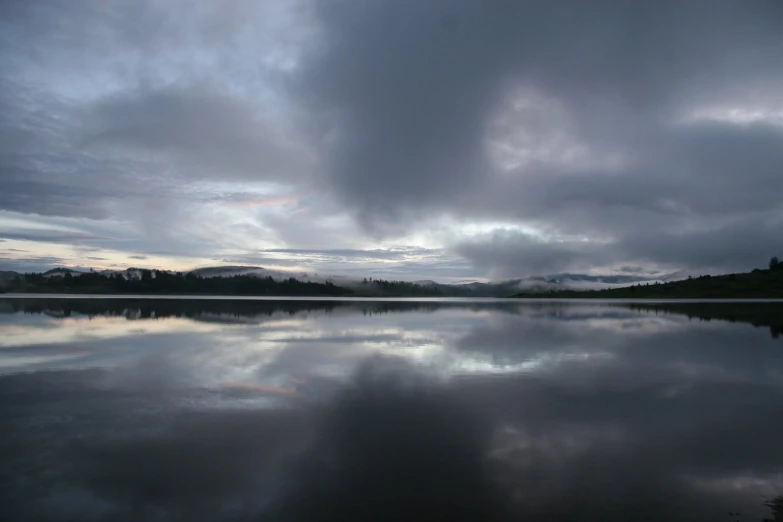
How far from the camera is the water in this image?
880 centimetres

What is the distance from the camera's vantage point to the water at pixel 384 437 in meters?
8.80

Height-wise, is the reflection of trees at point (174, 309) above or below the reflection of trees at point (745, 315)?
below

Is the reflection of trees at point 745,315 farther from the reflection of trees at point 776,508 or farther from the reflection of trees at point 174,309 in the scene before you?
the reflection of trees at point 776,508

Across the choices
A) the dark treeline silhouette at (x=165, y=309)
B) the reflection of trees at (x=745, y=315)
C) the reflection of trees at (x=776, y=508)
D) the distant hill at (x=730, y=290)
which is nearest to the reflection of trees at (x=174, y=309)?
the dark treeline silhouette at (x=165, y=309)

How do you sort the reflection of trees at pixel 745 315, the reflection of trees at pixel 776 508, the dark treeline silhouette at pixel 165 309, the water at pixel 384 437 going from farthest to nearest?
the dark treeline silhouette at pixel 165 309 → the reflection of trees at pixel 745 315 → the water at pixel 384 437 → the reflection of trees at pixel 776 508

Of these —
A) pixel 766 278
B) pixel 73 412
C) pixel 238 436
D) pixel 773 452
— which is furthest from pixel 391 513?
pixel 766 278

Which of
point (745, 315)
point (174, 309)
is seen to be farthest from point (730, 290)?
point (174, 309)

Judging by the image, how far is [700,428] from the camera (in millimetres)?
13414

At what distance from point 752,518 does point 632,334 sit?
108 ft

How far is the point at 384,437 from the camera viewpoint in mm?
12102

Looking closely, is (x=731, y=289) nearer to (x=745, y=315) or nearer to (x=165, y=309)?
(x=745, y=315)

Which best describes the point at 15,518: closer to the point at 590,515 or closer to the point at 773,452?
the point at 590,515

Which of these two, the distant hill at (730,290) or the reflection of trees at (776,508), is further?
the distant hill at (730,290)

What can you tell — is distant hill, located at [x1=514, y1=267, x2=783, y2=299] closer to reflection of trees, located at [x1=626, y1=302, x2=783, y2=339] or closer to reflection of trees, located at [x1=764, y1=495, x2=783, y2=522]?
reflection of trees, located at [x1=626, y1=302, x2=783, y2=339]
